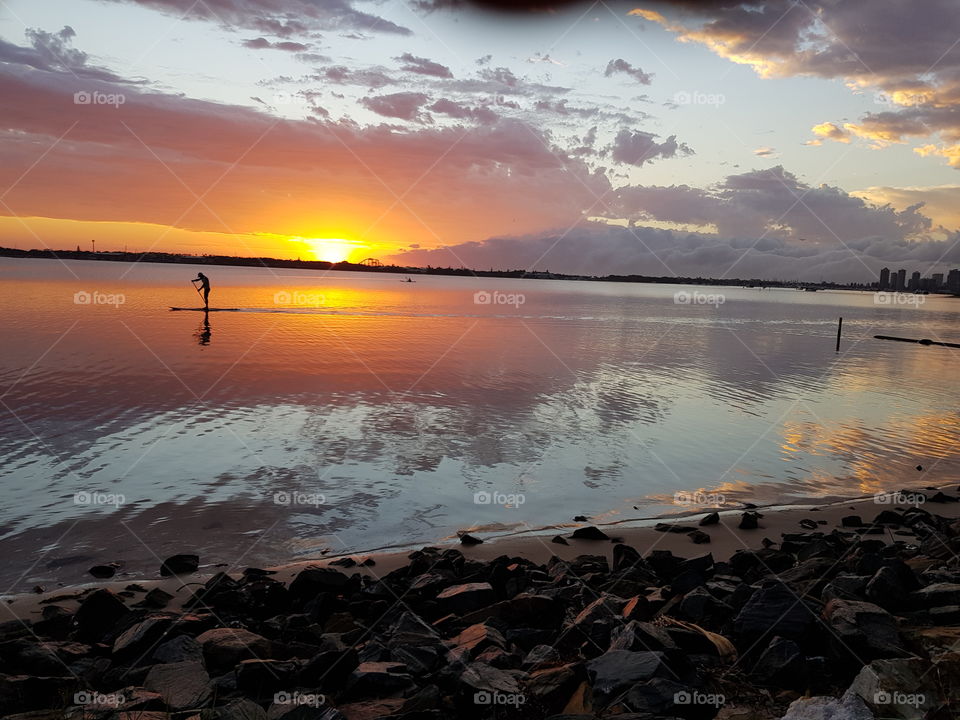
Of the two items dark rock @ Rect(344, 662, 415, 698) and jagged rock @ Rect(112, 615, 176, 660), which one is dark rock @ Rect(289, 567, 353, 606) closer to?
jagged rock @ Rect(112, 615, 176, 660)

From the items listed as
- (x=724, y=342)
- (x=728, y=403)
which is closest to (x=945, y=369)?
(x=724, y=342)

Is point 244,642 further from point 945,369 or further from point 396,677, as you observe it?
point 945,369

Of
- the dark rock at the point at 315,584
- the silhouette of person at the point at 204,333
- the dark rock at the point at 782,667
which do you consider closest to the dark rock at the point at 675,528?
the dark rock at the point at 782,667

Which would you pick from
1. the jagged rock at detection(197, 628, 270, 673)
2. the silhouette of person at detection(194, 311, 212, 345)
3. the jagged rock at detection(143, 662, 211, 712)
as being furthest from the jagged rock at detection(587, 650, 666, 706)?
the silhouette of person at detection(194, 311, 212, 345)

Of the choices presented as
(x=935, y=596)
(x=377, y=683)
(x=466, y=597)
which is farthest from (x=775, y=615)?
(x=377, y=683)

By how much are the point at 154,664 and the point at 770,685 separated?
19.4 feet

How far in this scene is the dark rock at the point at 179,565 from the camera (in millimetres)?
9984

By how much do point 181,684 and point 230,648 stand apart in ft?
2.08

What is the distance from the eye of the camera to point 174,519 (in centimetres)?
1236

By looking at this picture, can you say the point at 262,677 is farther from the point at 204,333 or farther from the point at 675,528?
the point at 204,333

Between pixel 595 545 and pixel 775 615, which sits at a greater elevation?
pixel 775 615

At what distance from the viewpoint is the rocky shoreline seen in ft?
18.6

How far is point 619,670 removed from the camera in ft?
19.7

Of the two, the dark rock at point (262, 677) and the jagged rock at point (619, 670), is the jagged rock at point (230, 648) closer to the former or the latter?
the dark rock at point (262, 677)
